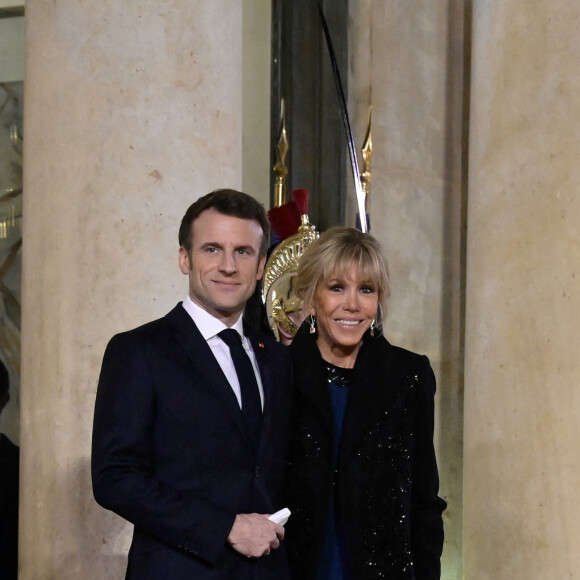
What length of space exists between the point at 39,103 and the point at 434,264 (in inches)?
93.8

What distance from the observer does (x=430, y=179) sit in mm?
4992

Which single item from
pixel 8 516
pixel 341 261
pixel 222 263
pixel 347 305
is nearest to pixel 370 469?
pixel 347 305

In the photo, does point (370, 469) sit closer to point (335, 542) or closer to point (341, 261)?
point (335, 542)

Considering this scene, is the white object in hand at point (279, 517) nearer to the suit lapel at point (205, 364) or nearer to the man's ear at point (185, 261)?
the suit lapel at point (205, 364)

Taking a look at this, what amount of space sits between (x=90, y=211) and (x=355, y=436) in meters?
1.16

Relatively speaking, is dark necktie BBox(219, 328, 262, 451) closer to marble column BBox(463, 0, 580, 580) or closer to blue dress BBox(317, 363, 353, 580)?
blue dress BBox(317, 363, 353, 580)

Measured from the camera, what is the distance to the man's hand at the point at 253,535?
1.95 metres

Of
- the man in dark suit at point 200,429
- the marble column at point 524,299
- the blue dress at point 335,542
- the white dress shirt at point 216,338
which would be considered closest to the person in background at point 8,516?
the marble column at point 524,299

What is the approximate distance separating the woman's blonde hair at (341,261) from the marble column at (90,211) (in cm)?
74

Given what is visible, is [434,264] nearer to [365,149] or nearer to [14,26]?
[365,149]

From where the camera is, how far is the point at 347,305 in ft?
7.98

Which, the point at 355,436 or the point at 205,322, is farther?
the point at 355,436

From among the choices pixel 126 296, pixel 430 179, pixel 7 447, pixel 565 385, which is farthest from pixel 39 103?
pixel 430 179

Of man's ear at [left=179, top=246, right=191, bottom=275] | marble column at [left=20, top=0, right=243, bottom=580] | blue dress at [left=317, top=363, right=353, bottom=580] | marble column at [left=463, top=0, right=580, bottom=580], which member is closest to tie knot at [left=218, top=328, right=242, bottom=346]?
man's ear at [left=179, top=246, right=191, bottom=275]
